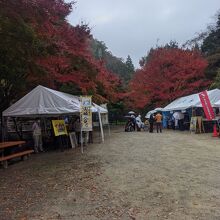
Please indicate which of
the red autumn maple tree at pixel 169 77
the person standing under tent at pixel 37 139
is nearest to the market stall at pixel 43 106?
the person standing under tent at pixel 37 139

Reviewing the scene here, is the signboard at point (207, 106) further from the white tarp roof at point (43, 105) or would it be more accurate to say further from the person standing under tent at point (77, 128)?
the white tarp roof at point (43, 105)

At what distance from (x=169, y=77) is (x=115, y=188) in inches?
1072

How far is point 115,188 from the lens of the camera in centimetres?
795

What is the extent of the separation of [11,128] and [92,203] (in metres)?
19.0

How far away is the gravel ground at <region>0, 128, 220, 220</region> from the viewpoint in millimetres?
6383

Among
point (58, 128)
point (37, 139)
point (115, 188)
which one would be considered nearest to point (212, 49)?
point (58, 128)

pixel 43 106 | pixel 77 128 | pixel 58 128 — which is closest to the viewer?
pixel 43 106

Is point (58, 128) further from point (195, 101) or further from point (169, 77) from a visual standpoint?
point (169, 77)

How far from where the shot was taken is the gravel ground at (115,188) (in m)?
6.38

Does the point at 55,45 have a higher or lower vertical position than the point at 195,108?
higher

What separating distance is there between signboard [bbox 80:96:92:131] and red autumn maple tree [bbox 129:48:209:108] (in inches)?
798

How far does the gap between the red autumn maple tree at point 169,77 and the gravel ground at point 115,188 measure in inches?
885

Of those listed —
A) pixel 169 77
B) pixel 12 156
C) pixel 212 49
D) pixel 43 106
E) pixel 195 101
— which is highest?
pixel 212 49

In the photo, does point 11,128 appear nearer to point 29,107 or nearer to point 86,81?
point 86,81
